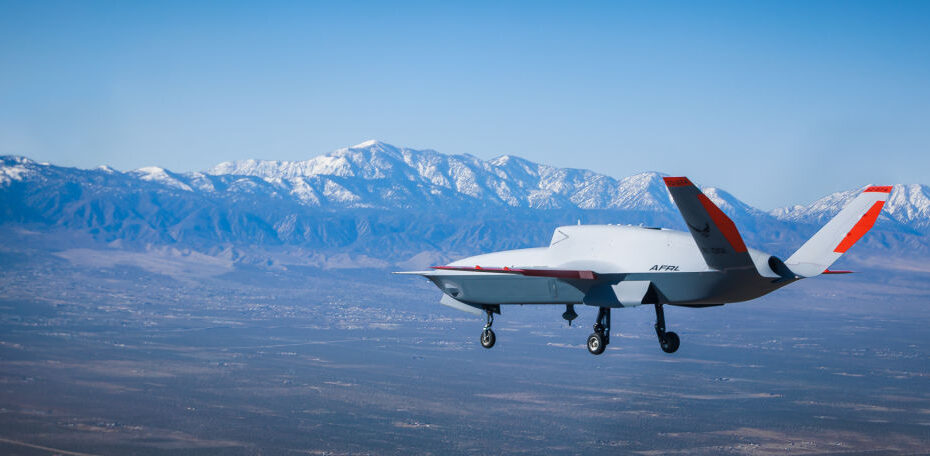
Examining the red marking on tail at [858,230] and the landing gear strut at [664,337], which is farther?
the landing gear strut at [664,337]

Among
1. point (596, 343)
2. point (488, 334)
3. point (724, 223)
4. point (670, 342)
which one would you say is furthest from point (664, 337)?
point (488, 334)

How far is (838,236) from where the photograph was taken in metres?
43.4

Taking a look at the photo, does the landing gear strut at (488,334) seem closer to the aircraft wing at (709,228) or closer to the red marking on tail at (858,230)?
the aircraft wing at (709,228)

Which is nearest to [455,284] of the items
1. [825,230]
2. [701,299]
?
[701,299]

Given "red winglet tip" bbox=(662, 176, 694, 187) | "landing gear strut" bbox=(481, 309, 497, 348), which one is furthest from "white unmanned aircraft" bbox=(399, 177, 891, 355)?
"landing gear strut" bbox=(481, 309, 497, 348)

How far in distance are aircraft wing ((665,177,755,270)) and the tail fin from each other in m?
4.44

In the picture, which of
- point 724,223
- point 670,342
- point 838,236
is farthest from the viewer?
point 670,342

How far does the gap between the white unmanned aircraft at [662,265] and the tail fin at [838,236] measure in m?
0.04

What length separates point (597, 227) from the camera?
48406 millimetres

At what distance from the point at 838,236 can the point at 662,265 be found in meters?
7.65

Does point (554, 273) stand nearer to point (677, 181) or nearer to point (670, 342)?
point (670, 342)

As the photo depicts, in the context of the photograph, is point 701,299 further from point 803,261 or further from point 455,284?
point 455,284

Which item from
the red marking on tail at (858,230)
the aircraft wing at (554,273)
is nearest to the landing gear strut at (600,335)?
the aircraft wing at (554,273)

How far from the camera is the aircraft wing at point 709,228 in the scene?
116 ft
